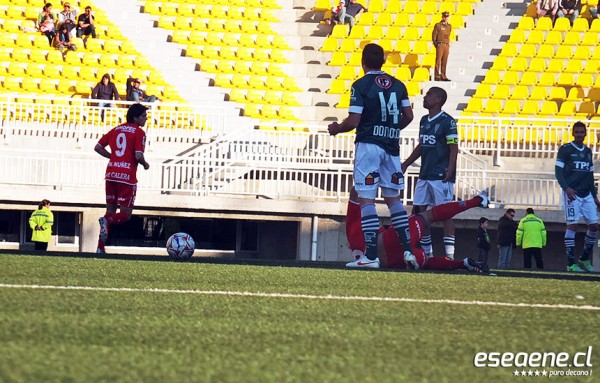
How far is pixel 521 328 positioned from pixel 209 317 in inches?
58.0

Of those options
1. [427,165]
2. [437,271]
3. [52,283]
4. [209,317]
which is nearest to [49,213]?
[427,165]

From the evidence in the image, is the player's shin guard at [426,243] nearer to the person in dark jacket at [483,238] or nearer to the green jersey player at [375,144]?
the green jersey player at [375,144]

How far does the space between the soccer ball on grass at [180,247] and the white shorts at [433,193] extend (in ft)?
7.93

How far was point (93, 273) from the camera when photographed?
8.29m

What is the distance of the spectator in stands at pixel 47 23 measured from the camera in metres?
25.4

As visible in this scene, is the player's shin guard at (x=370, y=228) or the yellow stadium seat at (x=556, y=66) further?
the yellow stadium seat at (x=556, y=66)

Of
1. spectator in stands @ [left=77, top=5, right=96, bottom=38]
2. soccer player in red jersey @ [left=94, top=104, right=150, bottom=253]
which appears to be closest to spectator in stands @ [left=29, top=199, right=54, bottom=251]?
soccer player in red jersey @ [left=94, top=104, right=150, bottom=253]

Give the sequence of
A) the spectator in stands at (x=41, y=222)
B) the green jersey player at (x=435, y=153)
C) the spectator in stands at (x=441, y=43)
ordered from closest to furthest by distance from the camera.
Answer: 1. the green jersey player at (x=435, y=153)
2. the spectator in stands at (x=41, y=222)
3. the spectator in stands at (x=441, y=43)

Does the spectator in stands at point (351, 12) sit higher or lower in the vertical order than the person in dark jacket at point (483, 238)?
higher

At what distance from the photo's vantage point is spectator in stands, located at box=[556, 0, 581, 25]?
1132 inches

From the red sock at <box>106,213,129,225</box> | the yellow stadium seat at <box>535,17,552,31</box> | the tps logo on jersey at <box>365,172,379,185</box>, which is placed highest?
the yellow stadium seat at <box>535,17,552,31</box>

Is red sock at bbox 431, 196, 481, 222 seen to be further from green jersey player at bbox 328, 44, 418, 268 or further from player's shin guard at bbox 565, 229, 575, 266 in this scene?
player's shin guard at bbox 565, 229, 575, 266

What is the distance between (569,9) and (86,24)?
11.8 meters

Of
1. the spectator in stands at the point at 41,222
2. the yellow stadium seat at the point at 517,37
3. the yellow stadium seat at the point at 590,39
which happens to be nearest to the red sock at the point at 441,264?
the spectator in stands at the point at 41,222
